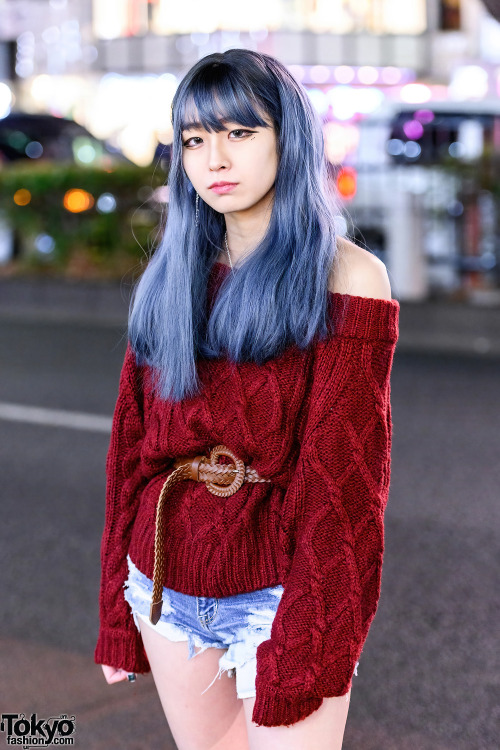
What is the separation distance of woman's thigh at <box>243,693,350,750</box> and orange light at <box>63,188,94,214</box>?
12.9m

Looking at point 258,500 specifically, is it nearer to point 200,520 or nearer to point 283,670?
point 200,520

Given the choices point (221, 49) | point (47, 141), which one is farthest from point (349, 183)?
point (221, 49)

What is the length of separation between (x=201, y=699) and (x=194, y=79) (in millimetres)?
1350

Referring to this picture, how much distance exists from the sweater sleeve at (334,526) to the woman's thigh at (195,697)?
267 millimetres

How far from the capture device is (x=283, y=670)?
2043mm

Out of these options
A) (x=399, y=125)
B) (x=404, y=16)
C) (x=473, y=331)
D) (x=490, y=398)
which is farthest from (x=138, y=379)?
(x=404, y=16)

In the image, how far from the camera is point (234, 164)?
2.21m

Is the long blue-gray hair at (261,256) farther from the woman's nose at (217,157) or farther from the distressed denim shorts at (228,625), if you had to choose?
the distressed denim shorts at (228,625)

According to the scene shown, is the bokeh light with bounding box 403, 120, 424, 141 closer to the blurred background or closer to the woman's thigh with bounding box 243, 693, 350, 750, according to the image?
the blurred background

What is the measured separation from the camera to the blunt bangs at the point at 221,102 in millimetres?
2176

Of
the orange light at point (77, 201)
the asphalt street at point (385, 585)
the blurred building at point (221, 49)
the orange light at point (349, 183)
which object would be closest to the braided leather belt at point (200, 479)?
the asphalt street at point (385, 585)

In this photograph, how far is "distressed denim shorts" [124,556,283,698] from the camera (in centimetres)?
221

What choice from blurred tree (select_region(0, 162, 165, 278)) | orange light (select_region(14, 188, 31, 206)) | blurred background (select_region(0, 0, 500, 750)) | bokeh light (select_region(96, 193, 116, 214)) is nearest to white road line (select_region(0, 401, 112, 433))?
blurred background (select_region(0, 0, 500, 750))

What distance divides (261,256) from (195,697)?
0.98 meters
